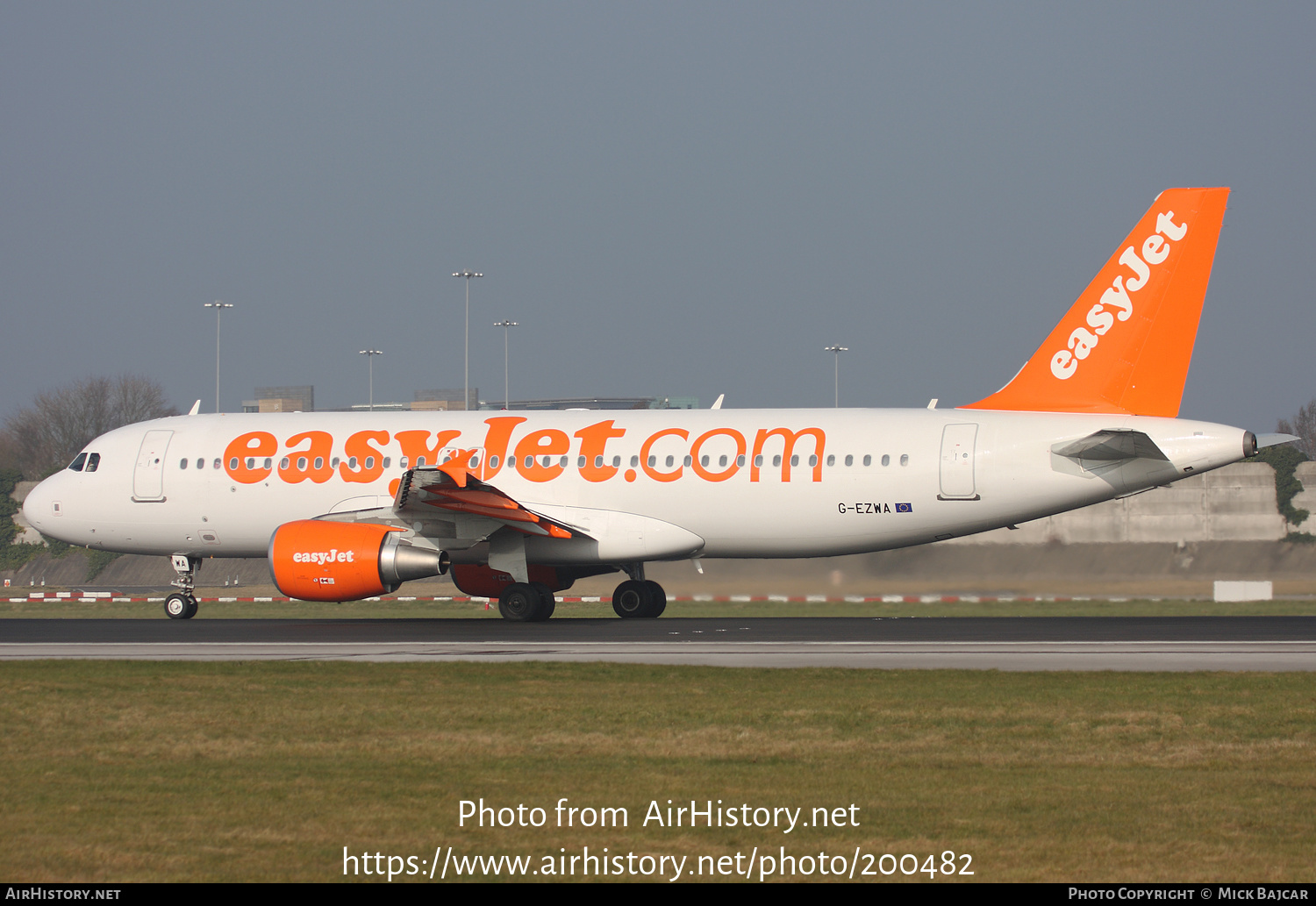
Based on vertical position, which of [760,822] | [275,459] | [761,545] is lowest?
[760,822]

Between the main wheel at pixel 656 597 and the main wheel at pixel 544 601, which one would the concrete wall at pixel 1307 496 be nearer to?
the main wheel at pixel 656 597

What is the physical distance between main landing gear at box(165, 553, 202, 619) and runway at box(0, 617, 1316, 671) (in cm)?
179

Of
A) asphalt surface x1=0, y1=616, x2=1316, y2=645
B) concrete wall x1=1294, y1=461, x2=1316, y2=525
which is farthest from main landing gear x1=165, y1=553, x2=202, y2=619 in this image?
concrete wall x1=1294, y1=461, x2=1316, y2=525

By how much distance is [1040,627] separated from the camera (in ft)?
70.5

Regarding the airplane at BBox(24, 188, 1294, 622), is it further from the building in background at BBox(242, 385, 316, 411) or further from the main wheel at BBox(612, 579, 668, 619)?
the building in background at BBox(242, 385, 316, 411)

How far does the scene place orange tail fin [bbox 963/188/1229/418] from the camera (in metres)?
23.8

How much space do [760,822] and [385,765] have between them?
3.28 meters

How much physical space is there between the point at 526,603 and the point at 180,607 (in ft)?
24.9

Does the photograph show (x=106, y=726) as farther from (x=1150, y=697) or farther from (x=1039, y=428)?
(x=1039, y=428)

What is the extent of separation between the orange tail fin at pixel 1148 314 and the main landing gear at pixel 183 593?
56.6 ft

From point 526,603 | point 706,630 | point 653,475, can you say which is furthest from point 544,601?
point 706,630

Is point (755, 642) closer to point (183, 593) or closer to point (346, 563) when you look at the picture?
point (346, 563)

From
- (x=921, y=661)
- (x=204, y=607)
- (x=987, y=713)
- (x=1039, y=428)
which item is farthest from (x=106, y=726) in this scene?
(x=204, y=607)

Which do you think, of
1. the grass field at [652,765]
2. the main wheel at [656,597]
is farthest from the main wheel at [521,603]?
the grass field at [652,765]
